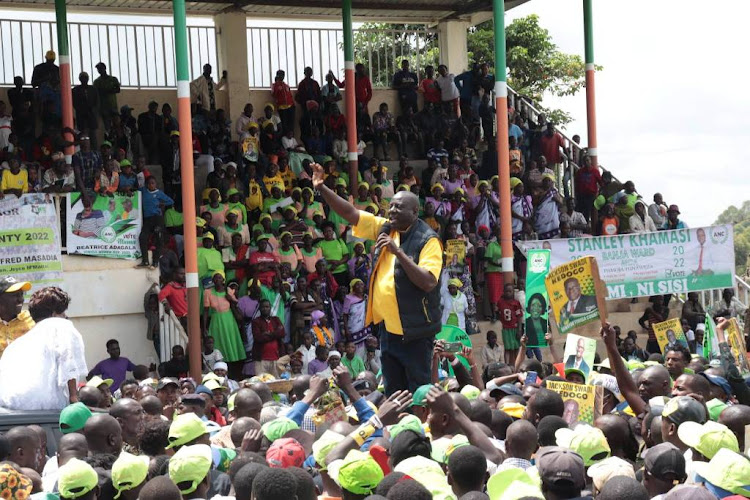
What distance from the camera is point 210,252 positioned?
14336mm

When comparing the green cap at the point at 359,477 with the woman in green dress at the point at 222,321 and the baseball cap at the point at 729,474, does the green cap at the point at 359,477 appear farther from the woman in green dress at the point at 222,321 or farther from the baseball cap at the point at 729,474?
the woman in green dress at the point at 222,321

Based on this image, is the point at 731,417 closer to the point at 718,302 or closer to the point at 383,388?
the point at 383,388

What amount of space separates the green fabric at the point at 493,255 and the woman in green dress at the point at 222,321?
3841 millimetres

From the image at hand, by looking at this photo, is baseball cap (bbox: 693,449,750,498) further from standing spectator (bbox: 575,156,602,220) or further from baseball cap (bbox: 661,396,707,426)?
standing spectator (bbox: 575,156,602,220)

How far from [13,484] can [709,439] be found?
2889 mm

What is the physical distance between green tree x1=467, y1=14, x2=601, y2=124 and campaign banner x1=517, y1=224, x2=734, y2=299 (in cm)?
1308

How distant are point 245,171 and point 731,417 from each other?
11.2 metres

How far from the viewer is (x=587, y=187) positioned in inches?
719

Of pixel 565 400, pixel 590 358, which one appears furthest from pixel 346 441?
pixel 590 358

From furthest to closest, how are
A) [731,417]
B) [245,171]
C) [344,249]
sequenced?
[245,171]
[344,249]
[731,417]

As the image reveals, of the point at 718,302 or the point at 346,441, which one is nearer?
the point at 346,441

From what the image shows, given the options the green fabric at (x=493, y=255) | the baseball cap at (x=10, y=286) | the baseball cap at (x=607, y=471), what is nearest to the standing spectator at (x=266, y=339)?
the green fabric at (x=493, y=255)

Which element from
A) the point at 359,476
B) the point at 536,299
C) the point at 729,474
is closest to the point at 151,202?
the point at 536,299

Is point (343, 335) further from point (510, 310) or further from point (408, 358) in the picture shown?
point (408, 358)
